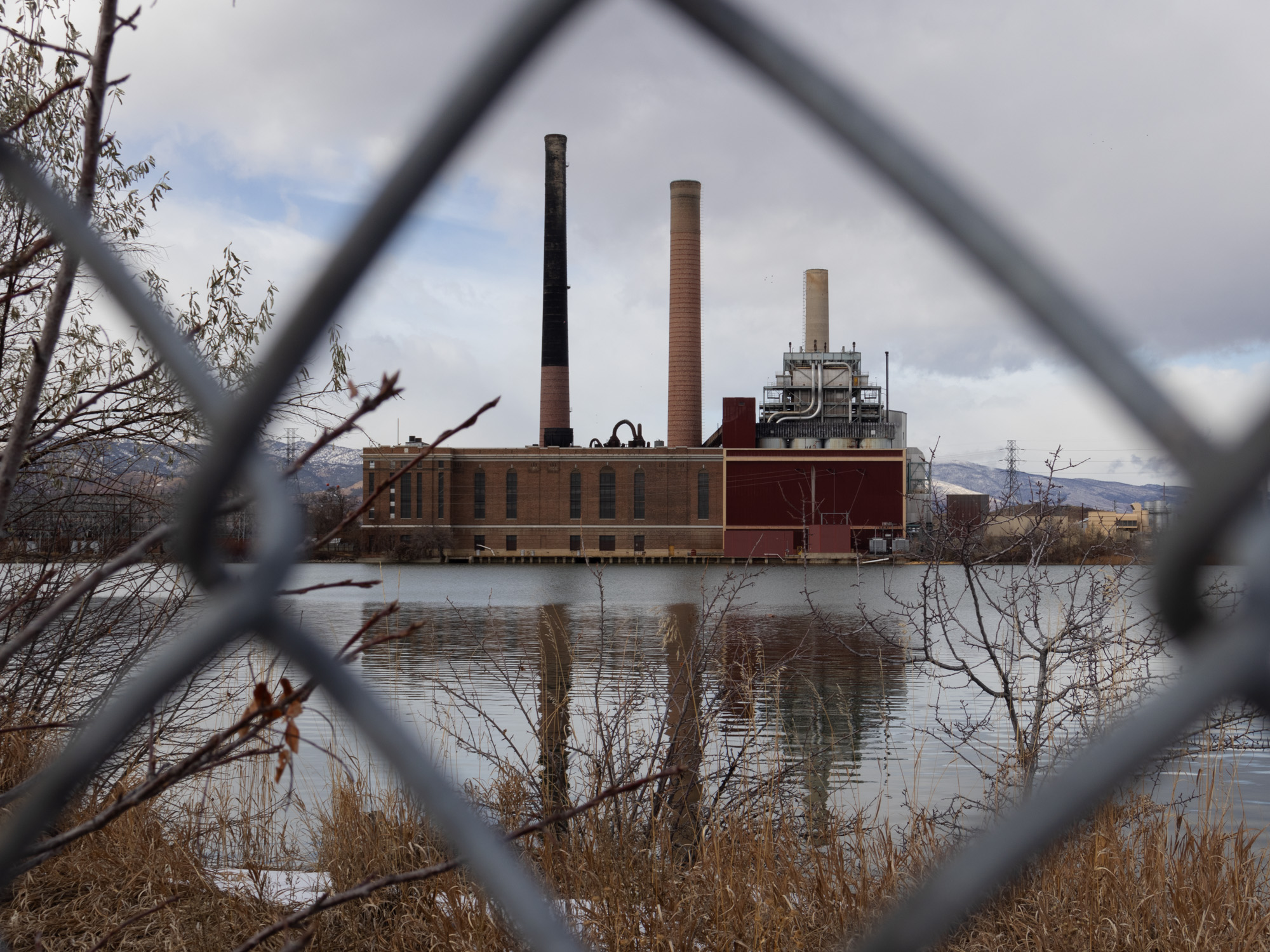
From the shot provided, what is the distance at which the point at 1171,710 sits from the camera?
0.47 meters

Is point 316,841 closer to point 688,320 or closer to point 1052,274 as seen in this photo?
point 1052,274

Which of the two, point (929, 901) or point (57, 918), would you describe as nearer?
point (929, 901)

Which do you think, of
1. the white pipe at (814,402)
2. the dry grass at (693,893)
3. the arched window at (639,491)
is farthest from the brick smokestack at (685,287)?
the dry grass at (693,893)

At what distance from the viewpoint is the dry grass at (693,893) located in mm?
3664

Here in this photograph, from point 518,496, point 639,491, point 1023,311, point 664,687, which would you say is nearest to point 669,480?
point 639,491

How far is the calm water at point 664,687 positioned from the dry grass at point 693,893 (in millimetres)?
594

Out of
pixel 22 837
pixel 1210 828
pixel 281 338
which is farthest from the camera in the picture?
pixel 1210 828

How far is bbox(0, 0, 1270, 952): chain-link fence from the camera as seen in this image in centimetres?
45

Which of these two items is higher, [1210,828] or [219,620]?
[219,620]

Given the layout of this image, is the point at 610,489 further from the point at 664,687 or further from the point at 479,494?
the point at 664,687

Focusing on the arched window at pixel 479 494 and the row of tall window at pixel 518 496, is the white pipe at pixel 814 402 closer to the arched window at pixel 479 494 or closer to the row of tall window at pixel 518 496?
the row of tall window at pixel 518 496

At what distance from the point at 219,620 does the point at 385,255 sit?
27 cm

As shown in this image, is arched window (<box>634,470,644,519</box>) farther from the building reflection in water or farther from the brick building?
the building reflection in water

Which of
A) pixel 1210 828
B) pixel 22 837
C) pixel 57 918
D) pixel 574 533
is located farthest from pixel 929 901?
pixel 574 533
